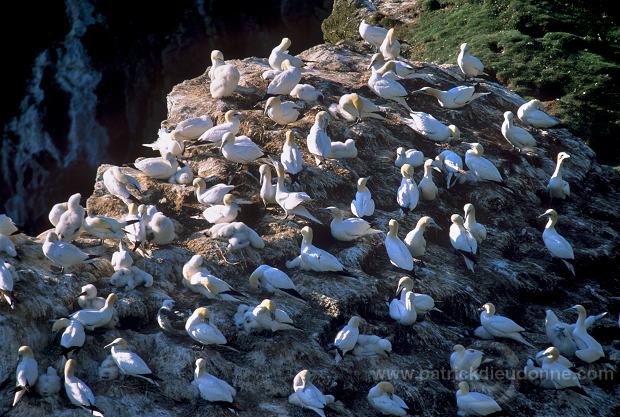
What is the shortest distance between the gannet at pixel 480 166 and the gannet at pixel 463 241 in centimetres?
195

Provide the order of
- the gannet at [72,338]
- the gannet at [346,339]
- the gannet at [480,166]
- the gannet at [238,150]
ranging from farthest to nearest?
1. the gannet at [480,166]
2. the gannet at [238,150]
3. the gannet at [346,339]
4. the gannet at [72,338]

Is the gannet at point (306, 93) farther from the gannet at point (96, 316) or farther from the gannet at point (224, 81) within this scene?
the gannet at point (96, 316)

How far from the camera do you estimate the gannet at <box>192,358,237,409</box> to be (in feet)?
44.5

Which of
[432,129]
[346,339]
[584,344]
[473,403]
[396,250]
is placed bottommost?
[584,344]

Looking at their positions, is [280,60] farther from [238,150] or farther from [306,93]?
[238,150]

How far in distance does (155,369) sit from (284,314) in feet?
7.06

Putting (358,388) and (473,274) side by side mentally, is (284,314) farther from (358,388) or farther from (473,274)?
(473,274)

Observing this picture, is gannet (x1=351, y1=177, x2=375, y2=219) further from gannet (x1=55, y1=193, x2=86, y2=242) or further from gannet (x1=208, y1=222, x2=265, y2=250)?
gannet (x1=55, y1=193, x2=86, y2=242)

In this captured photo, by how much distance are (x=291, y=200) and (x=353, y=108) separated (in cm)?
380

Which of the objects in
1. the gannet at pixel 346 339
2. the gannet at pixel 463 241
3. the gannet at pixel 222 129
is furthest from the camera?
the gannet at pixel 222 129

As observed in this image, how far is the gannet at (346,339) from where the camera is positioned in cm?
1469

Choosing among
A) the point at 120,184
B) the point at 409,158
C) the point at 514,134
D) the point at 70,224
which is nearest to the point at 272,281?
the point at 70,224

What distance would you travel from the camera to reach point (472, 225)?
18203mm

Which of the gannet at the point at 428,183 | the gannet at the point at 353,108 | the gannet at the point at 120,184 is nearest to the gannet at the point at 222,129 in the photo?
the gannet at the point at 120,184
